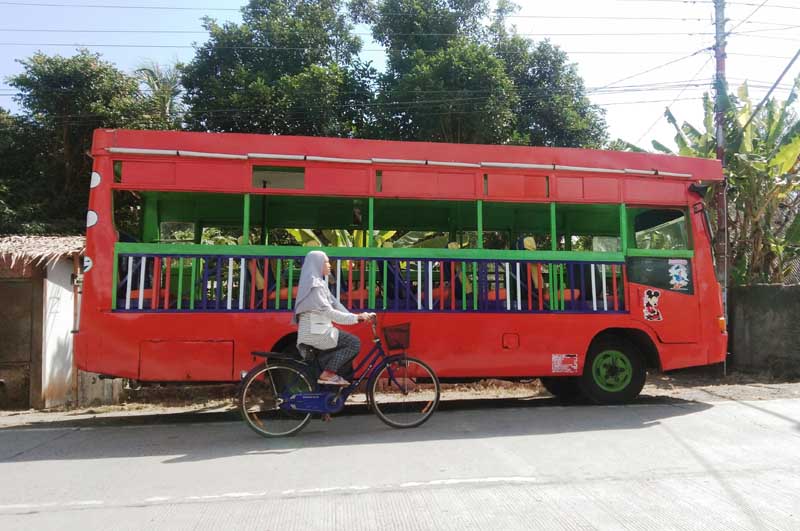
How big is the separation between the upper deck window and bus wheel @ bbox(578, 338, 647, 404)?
147 inches

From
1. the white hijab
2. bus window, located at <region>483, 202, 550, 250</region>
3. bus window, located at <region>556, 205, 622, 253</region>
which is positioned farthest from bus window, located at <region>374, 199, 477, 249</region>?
the white hijab

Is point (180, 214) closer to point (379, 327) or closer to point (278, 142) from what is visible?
point (278, 142)

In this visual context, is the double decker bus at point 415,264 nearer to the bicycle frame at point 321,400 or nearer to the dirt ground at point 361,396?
the bicycle frame at point 321,400

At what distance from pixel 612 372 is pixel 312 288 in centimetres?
368

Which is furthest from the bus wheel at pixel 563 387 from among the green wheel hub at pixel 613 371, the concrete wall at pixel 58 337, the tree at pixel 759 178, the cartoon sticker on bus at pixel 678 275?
the concrete wall at pixel 58 337

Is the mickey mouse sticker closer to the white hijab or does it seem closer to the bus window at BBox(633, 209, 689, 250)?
the bus window at BBox(633, 209, 689, 250)

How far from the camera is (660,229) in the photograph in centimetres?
700

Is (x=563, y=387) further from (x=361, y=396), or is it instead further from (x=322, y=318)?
(x=322, y=318)

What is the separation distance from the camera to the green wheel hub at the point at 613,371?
6.44 meters

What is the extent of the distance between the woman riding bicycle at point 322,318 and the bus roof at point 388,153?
4.49ft

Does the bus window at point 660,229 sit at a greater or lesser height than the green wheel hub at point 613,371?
greater

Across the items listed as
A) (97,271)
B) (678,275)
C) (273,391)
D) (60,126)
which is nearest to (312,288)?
(273,391)

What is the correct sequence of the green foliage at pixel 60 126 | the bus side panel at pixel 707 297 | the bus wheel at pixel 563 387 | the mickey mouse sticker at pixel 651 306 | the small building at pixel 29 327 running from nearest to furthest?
1. the mickey mouse sticker at pixel 651 306
2. the bus side panel at pixel 707 297
3. the bus wheel at pixel 563 387
4. the small building at pixel 29 327
5. the green foliage at pixel 60 126

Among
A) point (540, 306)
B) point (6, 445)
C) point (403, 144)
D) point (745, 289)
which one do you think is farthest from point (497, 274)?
point (745, 289)
